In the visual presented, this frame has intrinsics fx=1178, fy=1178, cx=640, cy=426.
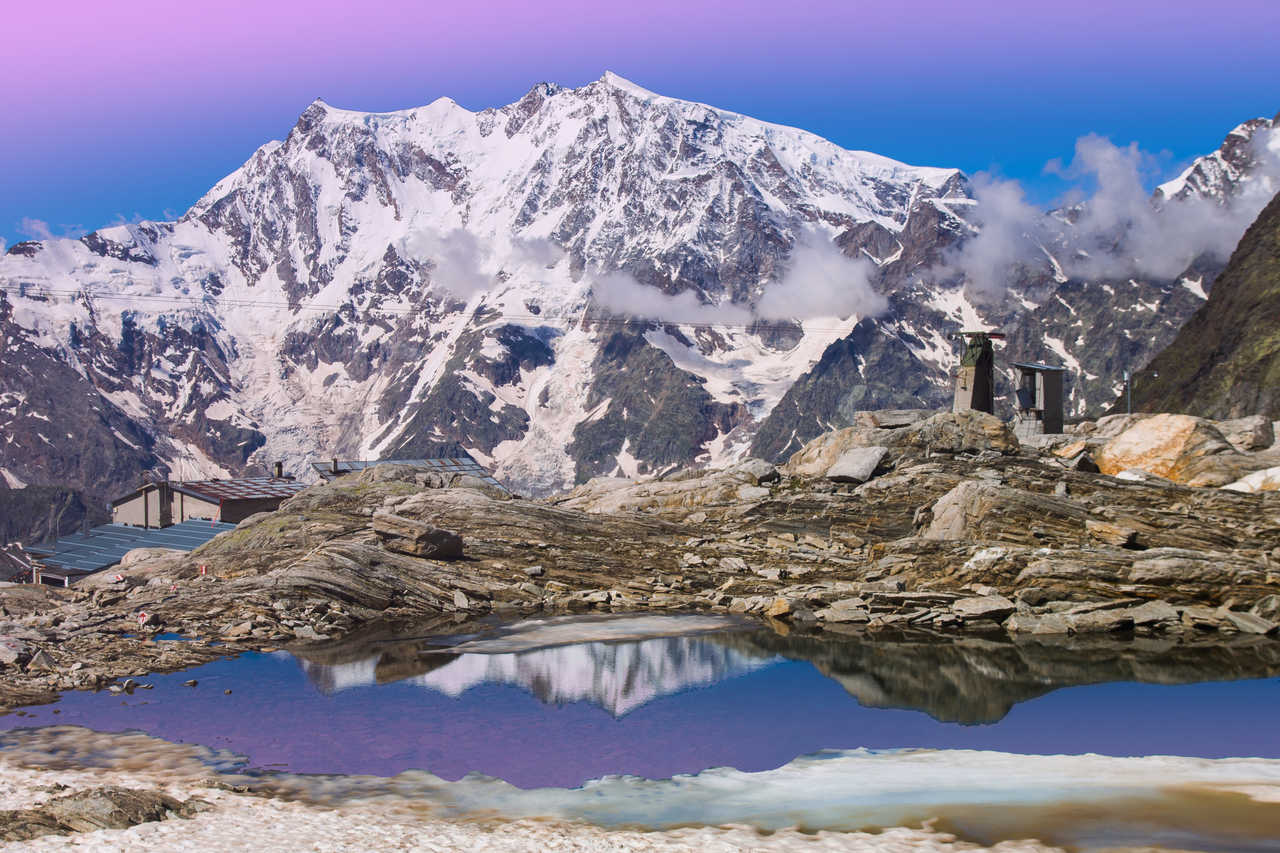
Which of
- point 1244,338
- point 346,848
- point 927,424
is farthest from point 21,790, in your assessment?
point 1244,338

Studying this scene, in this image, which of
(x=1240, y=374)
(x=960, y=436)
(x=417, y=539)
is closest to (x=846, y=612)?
(x=417, y=539)

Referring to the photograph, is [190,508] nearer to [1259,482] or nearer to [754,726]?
[1259,482]

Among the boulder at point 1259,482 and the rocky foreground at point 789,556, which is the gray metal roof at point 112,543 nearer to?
the rocky foreground at point 789,556

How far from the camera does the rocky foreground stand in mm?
38156

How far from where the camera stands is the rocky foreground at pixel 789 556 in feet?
125

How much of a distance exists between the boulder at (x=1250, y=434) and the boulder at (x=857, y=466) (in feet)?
56.0

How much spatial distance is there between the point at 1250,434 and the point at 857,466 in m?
19.8

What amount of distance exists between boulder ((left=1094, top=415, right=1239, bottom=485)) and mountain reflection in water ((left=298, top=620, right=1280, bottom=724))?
67.0 feet

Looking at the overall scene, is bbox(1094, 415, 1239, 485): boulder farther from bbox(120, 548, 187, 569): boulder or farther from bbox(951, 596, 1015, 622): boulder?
bbox(120, 548, 187, 569): boulder

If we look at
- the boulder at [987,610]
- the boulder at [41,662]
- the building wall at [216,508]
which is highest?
the building wall at [216,508]

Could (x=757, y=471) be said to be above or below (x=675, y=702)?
above

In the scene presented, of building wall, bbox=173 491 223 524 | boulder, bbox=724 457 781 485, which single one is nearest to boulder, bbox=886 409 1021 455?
boulder, bbox=724 457 781 485

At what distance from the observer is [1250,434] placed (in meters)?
59.3

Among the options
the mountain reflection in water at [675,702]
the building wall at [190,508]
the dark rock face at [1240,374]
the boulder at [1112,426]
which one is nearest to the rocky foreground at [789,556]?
the boulder at [1112,426]
